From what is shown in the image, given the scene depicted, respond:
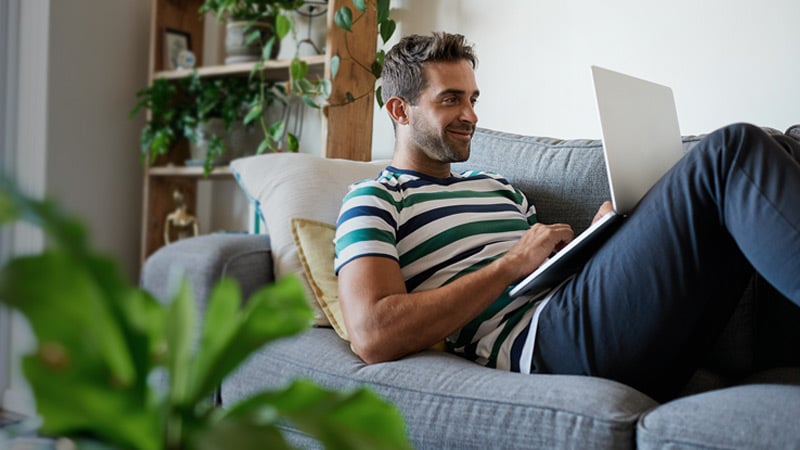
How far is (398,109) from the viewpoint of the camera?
1795 millimetres

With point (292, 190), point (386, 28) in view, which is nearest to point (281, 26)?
point (386, 28)

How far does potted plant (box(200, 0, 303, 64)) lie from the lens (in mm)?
2709

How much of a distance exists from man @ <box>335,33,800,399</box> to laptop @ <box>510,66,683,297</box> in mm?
33

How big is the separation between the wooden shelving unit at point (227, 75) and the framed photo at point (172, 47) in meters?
0.03

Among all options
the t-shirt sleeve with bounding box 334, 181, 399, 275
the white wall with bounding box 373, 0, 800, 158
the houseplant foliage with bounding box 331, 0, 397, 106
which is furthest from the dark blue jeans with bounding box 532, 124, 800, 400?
the houseplant foliage with bounding box 331, 0, 397, 106

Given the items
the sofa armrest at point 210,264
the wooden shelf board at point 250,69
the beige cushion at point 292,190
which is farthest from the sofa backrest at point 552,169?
the wooden shelf board at point 250,69

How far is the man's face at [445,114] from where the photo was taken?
5.61 feet

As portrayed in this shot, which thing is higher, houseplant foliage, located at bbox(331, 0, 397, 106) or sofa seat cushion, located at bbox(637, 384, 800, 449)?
houseplant foliage, located at bbox(331, 0, 397, 106)

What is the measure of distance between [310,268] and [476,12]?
1241 millimetres

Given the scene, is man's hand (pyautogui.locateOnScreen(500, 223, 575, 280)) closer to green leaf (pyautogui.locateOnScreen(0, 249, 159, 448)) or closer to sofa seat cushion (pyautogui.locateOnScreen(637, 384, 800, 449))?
sofa seat cushion (pyautogui.locateOnScreen(637, 384, 800, 449))

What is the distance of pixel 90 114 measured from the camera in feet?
9.72

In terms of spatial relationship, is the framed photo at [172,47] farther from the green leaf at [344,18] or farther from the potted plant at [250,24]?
the green leaf at [344,18]

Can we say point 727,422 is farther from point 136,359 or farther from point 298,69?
point 298,69

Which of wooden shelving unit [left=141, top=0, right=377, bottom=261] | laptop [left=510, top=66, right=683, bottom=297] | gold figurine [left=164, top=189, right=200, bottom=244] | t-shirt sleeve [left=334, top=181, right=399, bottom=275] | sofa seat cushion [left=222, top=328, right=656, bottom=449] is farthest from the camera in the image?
gold figurine [left=164, top=189, right=200, bottom=244]
